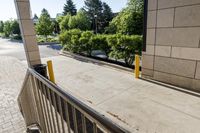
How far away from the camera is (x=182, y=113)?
392 centimetres

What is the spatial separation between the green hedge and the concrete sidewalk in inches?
54.8

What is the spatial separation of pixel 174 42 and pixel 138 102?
2.35 metres

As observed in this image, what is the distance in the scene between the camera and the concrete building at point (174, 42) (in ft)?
15.3

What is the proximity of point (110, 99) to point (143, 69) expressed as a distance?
229cm

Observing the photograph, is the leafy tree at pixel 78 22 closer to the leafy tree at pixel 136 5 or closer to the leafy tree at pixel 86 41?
the leafy tree at pixel 136 5

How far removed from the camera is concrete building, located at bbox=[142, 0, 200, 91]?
15.3 ft

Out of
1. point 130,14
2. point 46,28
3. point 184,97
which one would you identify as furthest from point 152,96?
point 46,28

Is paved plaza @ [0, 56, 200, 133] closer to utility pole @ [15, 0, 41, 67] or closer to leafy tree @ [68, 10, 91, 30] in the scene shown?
utility pole @ [15, 0, 41, 67]

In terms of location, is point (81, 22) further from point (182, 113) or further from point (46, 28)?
point (182, 113)

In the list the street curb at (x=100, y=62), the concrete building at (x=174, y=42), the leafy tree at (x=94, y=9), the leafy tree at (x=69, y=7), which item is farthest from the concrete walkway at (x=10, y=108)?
the leafy tree at (x=69, y=7)

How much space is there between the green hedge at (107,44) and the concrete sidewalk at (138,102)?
139cm

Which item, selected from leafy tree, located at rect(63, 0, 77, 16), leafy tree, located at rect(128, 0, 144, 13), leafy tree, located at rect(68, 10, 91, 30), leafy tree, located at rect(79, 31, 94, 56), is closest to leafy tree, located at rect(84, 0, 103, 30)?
leafy tree, located at rect(63, 0, 77, 16)

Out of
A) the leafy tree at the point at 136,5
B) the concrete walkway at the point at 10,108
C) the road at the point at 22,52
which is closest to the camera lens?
Answer: the concrete walkway at the point at 10,108

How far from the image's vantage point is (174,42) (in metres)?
5.15
